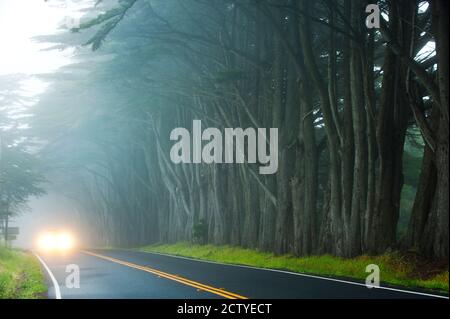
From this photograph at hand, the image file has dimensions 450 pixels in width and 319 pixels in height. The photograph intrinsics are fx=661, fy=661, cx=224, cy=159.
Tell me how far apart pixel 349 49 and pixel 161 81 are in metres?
10.8

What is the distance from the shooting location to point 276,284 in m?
15.3

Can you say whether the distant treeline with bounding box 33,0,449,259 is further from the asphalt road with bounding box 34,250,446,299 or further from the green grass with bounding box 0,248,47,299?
the green grass with bounding box 0,248,47,299

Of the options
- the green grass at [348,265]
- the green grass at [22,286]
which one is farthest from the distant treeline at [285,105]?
the green grass at [22,286]

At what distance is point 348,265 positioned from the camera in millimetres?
18141

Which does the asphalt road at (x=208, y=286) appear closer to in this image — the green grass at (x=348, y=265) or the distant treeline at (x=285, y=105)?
the green grass at (x=348, y=265)

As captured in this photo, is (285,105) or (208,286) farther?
(285,105)

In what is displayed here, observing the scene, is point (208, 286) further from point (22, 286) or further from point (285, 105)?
point (285, 105)

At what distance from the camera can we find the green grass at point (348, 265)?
14.6 meters

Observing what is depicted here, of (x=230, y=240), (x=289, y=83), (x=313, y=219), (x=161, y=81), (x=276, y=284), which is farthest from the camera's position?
(x=230, y=240)

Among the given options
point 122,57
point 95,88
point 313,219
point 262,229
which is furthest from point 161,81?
point 313,219

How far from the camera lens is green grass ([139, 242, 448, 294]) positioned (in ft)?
47.8

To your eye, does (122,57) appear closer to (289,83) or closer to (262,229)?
(289,83)

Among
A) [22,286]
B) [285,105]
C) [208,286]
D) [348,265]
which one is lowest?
[22,286]

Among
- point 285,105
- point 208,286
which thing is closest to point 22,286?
point 208,286
